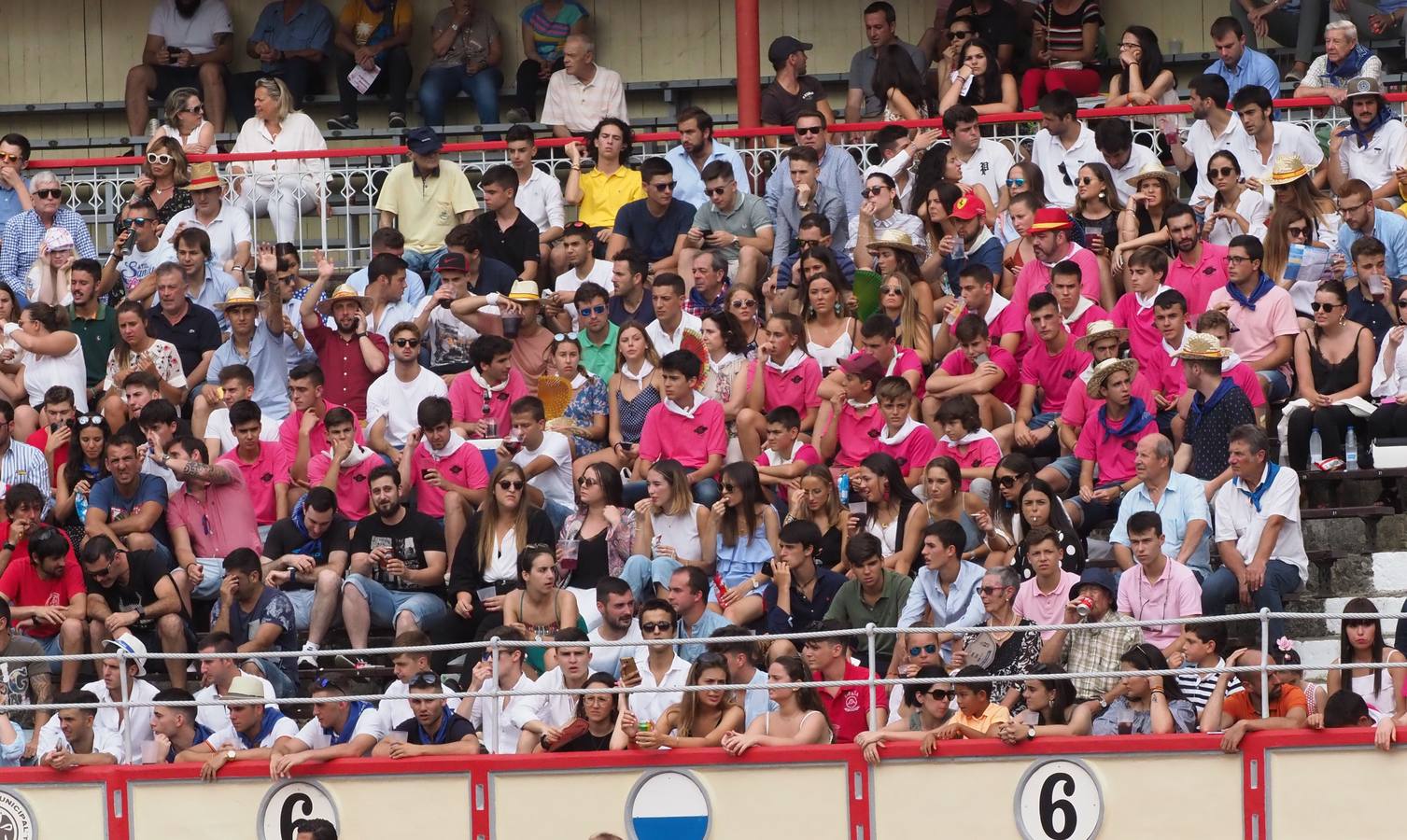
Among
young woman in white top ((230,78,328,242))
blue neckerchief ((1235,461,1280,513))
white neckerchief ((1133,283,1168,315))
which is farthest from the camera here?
young woman in white top ((230,78,328,242))

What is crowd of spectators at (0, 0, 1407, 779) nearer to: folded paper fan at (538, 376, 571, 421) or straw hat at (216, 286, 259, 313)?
folded paper fan at (538, 376, 571, 421)

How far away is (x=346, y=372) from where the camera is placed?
1698cm

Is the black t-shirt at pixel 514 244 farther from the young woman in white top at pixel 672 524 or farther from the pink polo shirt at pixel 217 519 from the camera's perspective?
the young woman in white top at pixel 672 524

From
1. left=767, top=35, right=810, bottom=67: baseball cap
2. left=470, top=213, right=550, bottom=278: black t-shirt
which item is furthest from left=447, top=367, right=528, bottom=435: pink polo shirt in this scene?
left=767, top=35, right=810, bottom=67: baseball cap

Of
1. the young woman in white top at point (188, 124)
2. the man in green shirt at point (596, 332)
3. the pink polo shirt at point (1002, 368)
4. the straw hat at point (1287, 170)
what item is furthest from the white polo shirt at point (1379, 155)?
the young woman in white top at point (188, 124)

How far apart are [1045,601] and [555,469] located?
3551mm

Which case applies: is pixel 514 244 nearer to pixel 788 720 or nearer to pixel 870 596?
pixel 870 596

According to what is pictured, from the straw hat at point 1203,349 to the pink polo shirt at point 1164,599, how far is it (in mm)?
1693

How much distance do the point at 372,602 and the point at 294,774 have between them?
1375 millimetres

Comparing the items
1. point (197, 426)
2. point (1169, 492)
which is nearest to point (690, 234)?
point (197, 426)

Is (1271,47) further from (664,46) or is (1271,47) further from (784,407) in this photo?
(784,407)

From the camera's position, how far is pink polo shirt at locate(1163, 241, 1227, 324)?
16.3m

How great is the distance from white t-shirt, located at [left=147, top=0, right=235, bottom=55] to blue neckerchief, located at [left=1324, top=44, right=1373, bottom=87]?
9.60 metres

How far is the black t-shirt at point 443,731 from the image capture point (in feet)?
45.0
